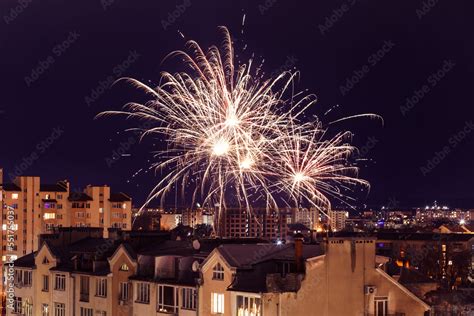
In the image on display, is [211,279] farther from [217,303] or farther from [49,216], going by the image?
[49,216]

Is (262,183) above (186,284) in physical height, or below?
above

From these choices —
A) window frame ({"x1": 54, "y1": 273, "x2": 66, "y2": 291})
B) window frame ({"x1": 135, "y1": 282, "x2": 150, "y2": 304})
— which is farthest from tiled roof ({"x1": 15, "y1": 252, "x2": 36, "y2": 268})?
window frame ({"x1": 135, "y1": 282, "x2": 150, "y2": 304})

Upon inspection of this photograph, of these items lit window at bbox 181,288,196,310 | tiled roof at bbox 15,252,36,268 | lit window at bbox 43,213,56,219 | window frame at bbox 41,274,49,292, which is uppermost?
lit window at bbox 43,213,56,219

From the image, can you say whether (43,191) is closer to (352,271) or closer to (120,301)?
(120,301)

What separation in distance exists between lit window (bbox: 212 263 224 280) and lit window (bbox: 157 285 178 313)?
4.21m

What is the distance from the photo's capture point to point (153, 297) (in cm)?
5331

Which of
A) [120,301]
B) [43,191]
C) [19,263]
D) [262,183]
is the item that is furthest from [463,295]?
[43,191]

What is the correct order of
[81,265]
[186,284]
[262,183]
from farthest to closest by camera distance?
[81,265] < [262,183] < [186,284]

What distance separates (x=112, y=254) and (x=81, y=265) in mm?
4181

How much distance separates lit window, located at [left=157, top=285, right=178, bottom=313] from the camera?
169 feet

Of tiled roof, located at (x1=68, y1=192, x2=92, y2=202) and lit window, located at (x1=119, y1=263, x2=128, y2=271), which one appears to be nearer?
lit window, located at (x1=119, y1=263, x2=128, y2=271)

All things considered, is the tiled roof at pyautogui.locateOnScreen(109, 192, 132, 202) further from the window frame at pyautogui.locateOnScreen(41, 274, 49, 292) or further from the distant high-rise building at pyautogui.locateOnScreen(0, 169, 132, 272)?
the window frame at pyautogui.locateOnScreen(41, 274, 49, 292)

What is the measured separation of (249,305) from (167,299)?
8.97 m

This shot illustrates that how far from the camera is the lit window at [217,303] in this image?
155 ft
